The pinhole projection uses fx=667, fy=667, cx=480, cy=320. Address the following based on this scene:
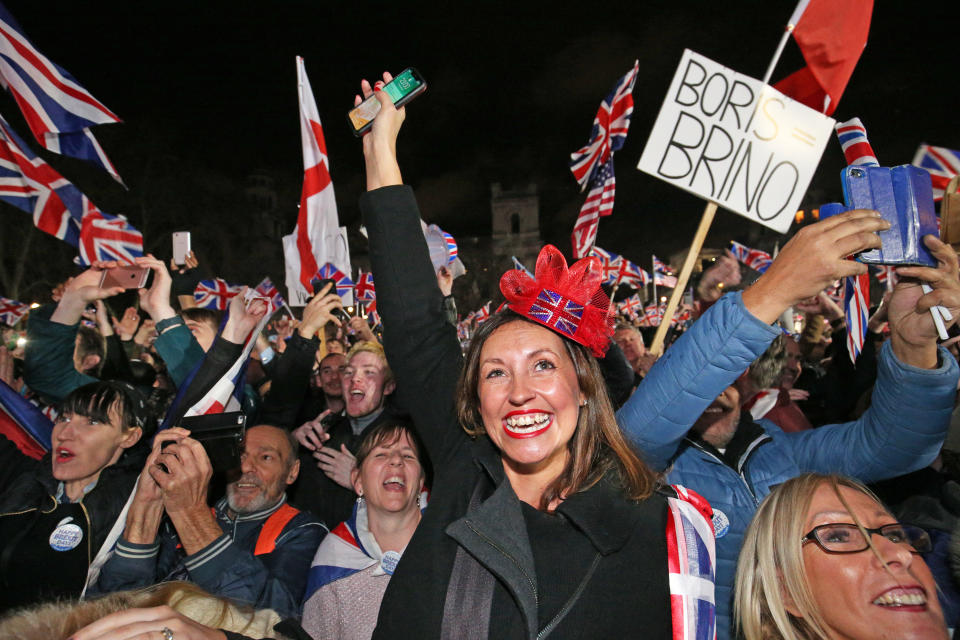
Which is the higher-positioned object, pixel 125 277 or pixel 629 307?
pixel 629 307

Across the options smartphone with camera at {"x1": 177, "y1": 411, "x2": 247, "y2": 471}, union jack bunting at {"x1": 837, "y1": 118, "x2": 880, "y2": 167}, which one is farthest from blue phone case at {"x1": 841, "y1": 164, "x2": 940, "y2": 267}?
smartphone with camera at {"x1": 177, "y1": 411, "x2": 247, "y2": 471}

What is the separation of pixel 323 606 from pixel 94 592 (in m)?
0.88

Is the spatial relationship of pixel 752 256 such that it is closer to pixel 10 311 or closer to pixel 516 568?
pixel 516 568

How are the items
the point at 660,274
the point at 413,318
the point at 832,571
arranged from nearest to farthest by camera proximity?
the point at 832,571, the point at 413,318, the point at 660,274

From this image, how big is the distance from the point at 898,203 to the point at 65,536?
123 inches

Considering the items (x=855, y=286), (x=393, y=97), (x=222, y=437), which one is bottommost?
(x=222, y=437)

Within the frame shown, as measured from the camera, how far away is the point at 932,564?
217cm

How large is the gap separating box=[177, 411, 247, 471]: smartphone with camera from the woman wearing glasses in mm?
1810

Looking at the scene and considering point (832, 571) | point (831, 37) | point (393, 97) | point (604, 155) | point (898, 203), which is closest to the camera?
point (832, 571)

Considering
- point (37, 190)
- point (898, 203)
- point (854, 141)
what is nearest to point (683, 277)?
point (854, 141)

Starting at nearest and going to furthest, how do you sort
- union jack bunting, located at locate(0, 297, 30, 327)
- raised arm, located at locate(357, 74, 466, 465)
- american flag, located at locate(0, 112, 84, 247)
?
1. raised arm, located at locate(357, 74, 466, 465)
2. american flag, located at locate(0, 112, 84, 247)
3. union jack bunting, located at locate(0, 297, 30, 327)

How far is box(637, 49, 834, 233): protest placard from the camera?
12.4ft

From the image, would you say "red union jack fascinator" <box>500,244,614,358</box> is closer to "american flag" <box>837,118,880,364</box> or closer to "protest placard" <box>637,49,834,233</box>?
"american flag" <box>837,118,880,364</box>

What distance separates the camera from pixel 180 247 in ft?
18.1
